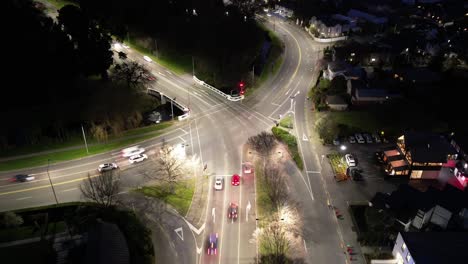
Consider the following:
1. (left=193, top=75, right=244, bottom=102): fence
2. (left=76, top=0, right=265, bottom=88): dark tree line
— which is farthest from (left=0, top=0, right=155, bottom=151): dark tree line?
(left=76, top=0, right=265, bottom=88): dark tree line

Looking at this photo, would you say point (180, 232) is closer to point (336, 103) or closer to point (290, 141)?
point (290, 141)

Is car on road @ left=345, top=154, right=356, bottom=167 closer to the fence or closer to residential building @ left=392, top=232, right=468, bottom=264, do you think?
residential building @ left=392, top=232, right=468, bottom=264

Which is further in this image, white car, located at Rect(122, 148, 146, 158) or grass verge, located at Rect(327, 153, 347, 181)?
white car, located at Rect(122, 148, 146, 158)

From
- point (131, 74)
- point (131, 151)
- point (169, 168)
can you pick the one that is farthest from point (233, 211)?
point (131, 74)

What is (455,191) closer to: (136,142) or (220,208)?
(220,208)

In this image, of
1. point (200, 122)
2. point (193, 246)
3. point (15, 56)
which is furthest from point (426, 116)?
point (15, 56)

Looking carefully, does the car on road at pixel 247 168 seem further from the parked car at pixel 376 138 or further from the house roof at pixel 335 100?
the house roof at pixel 335 100

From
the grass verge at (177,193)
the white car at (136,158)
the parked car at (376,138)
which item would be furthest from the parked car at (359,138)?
the white car at (136,158)
